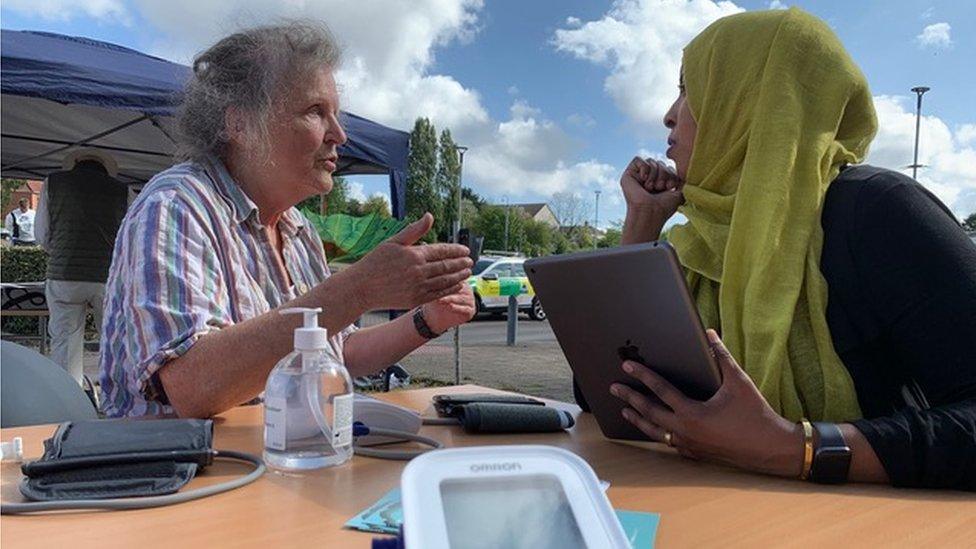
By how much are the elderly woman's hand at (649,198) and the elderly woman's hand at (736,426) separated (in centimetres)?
84

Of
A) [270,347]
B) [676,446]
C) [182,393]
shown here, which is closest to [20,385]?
[182,393]

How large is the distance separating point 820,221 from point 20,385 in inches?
71.2

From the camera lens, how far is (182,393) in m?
1.36

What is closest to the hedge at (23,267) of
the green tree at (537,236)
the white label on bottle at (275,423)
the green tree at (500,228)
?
the white label on bottle at (275,423)

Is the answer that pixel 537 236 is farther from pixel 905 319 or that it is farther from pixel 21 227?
pixel 905 319

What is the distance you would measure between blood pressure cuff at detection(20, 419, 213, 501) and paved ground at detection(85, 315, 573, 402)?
15.4 feet

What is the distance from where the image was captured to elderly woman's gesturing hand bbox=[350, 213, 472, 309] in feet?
4.65

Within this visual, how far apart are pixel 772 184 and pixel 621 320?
48cm

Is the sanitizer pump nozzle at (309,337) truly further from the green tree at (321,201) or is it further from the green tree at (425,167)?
the green tree at (425,167)

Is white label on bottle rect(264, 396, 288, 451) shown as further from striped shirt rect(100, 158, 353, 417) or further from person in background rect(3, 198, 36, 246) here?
Answer: person in background rect(3, 198, 36, 246)

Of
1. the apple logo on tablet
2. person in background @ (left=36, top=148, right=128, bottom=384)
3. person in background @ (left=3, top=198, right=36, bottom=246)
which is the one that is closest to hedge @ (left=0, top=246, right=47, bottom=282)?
person in background @ (left=3, top=198, right=36, bottom=246)

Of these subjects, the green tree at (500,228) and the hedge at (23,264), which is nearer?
the hedge at (23,264)

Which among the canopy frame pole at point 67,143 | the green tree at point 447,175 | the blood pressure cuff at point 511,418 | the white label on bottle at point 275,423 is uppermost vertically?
the green tree at point 447,175

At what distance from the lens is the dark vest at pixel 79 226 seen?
495 centimetres
